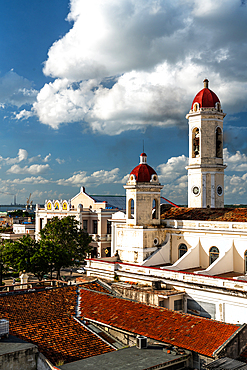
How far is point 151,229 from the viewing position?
113 ft

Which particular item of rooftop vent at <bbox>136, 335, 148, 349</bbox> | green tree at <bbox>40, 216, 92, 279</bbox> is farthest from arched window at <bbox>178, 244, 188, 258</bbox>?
rooftop vent at <bbox>136, 335, 148, 349</bbox>

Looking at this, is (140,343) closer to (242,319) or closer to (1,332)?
(1,332)

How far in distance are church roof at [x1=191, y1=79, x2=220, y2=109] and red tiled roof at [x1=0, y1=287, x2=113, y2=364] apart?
25.7 meters

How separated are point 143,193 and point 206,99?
13880 millimetres

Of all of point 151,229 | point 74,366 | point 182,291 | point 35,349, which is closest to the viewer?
point 74,366

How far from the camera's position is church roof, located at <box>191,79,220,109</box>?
40.9 m

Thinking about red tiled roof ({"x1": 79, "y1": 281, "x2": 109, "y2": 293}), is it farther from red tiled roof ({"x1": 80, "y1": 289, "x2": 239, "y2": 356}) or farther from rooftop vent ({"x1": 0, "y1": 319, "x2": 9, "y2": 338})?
rooftop vent ({"x1": 0, "y1": 319, "x2": 9, "y2": 338})

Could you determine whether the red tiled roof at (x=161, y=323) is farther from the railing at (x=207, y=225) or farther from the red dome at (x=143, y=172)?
the red dome at (x=143, y=172)

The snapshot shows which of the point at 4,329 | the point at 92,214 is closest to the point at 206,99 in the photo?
the point at 92,214

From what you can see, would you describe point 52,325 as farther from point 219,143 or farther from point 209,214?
point 219,143

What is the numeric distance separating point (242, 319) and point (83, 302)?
10.2 metres

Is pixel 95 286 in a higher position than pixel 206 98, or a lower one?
lower

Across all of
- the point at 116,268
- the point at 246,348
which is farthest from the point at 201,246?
the point at 246,348

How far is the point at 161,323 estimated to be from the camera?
739 inches
